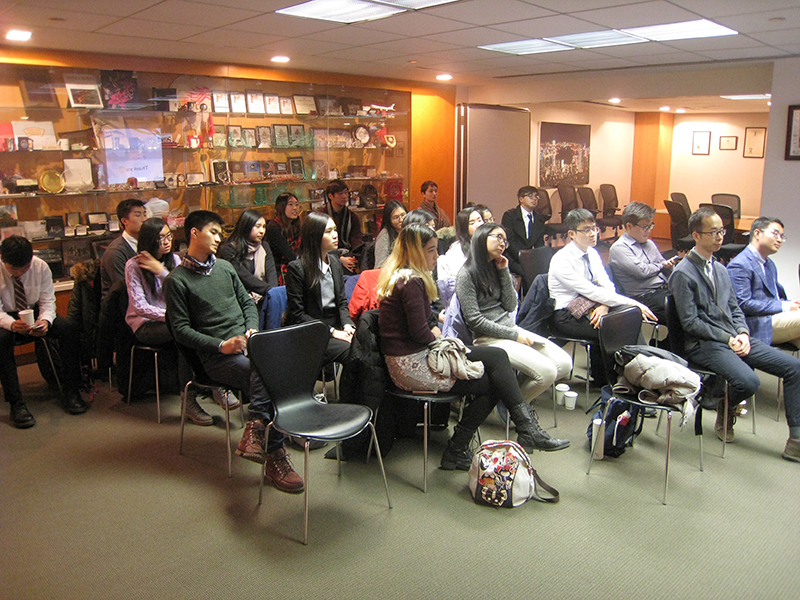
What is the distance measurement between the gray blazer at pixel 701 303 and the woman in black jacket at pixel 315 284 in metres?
2.10

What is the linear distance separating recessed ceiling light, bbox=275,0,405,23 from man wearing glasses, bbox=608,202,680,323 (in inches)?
102

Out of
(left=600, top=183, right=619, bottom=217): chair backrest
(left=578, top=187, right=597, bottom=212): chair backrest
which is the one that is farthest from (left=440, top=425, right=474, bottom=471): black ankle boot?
(left=600, top=183, right=619, bottom=217): chair backrest

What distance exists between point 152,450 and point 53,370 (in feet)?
4.39

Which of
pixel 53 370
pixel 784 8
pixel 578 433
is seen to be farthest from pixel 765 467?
pixel 53 370

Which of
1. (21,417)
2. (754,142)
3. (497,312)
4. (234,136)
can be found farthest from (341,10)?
(754,142)

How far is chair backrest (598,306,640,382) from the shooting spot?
3.56 metres

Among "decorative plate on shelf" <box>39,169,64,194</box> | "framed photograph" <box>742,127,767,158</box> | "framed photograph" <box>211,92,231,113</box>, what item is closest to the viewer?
"decorative plate on shelf" <box>39,169,64,194</box>

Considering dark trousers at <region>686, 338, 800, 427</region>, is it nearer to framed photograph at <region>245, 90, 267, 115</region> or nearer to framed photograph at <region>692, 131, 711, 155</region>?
framed photograph at <region>245, 90, 267, 115</region>

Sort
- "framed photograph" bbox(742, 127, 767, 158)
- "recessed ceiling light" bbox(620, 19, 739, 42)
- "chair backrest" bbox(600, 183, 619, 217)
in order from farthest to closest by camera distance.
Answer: "framed photograph" bbox(742, 127, 767, 158), "chair backrest" bbox(600, 183, 619, 217), "recessed ceiling light" bbox(620, 19, 739, 42)

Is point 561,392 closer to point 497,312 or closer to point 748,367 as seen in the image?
point 497,312

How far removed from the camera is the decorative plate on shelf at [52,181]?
5438 millimetres

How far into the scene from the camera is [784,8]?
407cm

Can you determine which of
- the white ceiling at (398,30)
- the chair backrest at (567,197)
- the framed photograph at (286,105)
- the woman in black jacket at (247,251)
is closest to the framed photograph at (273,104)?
the framed photograph at (286,105)

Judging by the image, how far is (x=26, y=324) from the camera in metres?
4.23
